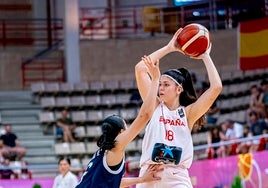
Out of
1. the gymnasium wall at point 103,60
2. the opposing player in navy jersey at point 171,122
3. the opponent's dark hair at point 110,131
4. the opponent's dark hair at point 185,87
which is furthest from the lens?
the gymnasium wall at point 103,60

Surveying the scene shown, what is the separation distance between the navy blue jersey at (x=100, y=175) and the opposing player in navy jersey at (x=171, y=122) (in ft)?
1.90

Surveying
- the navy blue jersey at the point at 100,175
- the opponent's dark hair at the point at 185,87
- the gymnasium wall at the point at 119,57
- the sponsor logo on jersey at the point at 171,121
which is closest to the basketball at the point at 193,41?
the opponent's dark hair at the point at 185,87

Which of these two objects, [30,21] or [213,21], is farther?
[30,21]

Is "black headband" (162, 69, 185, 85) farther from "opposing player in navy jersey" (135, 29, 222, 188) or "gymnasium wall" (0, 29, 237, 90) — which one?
"gymnasium wall" (0, 29, 237, 90)

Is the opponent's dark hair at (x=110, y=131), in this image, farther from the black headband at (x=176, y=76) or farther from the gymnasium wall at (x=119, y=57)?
the gymnasium wall at (x=119, y=57)

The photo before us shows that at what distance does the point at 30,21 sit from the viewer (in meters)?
22.0

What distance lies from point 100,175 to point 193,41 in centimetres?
118

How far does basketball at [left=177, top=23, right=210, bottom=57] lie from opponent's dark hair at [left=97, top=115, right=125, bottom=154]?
2.91ft

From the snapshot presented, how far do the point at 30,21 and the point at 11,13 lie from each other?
740 mm

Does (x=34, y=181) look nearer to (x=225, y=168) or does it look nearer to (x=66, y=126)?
(x=225, y=168)

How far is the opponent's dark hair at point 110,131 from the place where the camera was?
5545 mm

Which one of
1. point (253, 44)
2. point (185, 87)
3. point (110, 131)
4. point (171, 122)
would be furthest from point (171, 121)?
point (253, 44)

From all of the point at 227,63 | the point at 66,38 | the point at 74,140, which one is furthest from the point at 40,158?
the point at 227,63

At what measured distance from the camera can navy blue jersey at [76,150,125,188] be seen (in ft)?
18.3
